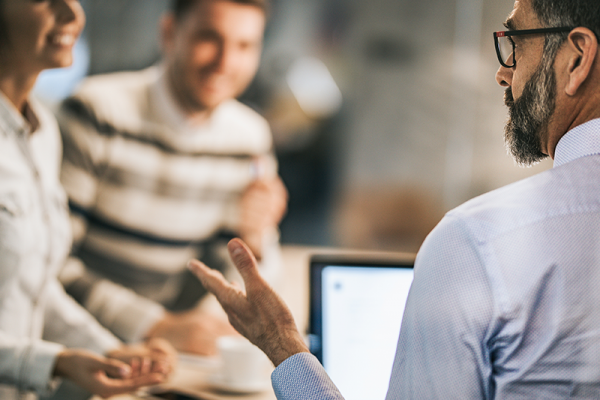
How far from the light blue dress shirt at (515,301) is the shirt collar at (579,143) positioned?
0.05m

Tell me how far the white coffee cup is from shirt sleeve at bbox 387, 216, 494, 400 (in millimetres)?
591

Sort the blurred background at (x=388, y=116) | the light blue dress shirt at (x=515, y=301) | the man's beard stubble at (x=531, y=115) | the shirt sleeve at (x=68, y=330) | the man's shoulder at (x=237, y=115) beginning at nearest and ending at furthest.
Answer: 1. the light blue dress shirt at (x=515, y=301)
2. the man's beard stubble at (x=531, y=115)
3. the shirt sleeve at (x=68, y=330)
4. the man's shoulder at (x=237, y=115)
5. the blurred background at (x=388, y=116)

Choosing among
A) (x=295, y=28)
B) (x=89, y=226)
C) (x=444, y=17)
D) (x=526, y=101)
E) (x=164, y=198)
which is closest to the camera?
(x=526, y=101)

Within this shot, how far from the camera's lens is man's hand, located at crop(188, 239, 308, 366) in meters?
0.74

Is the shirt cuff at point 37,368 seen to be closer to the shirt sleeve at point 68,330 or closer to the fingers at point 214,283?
the shirt sleeve at point 68,330

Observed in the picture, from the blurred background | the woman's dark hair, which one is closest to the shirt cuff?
the woman's dark hair

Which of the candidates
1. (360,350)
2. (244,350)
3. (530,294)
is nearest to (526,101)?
(530,294)

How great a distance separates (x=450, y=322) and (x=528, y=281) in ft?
0.31

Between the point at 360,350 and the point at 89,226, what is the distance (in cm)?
118

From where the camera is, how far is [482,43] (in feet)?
9.55

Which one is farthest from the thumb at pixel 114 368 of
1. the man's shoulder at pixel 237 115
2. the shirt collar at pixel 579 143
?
the man's shoulder at pixel 237 115

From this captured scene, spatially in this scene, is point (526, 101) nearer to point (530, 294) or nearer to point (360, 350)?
point (530, 294)

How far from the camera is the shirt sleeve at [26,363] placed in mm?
1050

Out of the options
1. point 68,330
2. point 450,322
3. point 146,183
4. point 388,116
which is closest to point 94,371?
point 68,330
